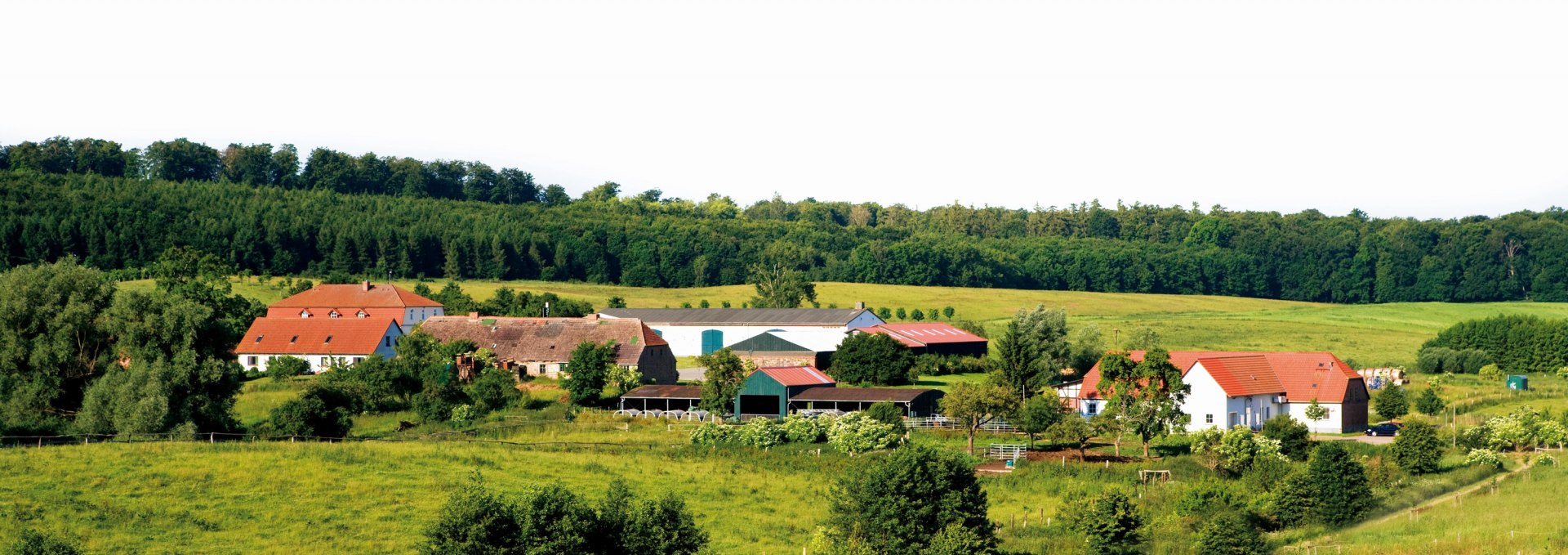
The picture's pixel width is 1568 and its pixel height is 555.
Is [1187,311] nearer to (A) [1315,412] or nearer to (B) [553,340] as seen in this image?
(B) [553,340]

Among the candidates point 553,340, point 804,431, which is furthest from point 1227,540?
point 553,340

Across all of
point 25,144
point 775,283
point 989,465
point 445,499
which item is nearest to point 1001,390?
point 989,465

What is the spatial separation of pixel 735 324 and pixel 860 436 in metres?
35.9

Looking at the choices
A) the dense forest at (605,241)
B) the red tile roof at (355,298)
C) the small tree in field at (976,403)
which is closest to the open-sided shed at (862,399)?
the small tree in field at (976,403)

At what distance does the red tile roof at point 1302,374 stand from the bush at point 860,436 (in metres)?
12.0

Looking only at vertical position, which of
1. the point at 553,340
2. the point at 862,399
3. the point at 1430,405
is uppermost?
the point at 553,340

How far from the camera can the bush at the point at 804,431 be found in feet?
170

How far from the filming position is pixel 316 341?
7688 centimetres

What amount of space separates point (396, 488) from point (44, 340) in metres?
19.7

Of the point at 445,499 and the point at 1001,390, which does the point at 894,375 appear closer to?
the point at 1001,390

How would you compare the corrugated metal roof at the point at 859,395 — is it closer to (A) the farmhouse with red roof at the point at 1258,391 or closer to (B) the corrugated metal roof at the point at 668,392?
(B) the corrugated metal roof at the point at 668,392

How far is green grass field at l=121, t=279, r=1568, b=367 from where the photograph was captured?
3819 inches

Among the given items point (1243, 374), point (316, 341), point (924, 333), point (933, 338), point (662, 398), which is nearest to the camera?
point (1243, 374)

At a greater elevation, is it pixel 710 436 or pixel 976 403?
pixel 976 403
